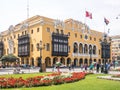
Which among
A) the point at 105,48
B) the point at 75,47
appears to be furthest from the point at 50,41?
the point at 105,48

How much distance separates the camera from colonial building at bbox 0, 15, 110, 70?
59.2 m

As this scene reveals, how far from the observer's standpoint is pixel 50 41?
59.6 metres

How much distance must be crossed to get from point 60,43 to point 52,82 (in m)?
46.0

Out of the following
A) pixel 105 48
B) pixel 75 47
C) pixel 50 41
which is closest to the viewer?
pixel 50 41

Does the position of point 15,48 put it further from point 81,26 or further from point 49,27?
point 81,26

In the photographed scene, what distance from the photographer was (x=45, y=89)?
13531mm

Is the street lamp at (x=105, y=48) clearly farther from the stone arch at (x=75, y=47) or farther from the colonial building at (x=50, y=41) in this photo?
the stone arch at (x=75, y=47)

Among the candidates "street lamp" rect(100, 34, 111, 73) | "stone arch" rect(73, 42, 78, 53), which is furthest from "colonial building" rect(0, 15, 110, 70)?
"street lamp" rect(100, 34, 111, 73)

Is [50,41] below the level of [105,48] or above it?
above

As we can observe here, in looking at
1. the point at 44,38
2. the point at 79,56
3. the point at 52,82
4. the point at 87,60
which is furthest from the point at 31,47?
the point at 52,82

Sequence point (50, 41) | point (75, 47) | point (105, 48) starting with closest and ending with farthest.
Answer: point (50, 41) → point (75, 47) → point (105, 48)

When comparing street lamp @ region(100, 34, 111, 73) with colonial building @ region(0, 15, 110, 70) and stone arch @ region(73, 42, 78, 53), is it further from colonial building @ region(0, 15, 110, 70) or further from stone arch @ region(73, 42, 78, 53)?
stone arch @ region(73, 42, 78, 53)

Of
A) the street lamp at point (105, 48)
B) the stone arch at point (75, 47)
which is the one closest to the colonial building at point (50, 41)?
the stone arch at point (75, 47)

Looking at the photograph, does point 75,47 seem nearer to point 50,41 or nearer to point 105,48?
point 50,41
